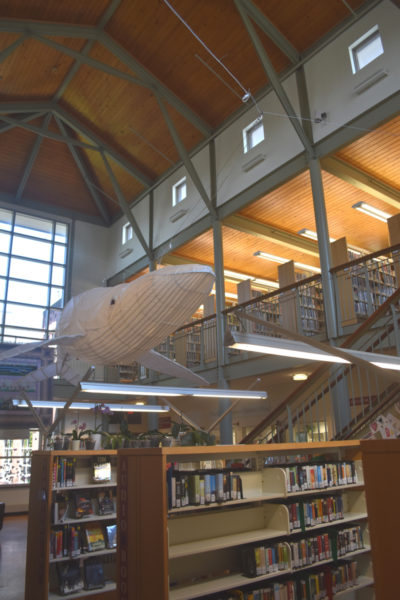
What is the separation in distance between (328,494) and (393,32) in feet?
22.2

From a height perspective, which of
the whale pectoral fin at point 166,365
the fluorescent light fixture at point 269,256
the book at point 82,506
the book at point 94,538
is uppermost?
the fluorescent light fixture at point 269,256

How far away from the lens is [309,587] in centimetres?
400

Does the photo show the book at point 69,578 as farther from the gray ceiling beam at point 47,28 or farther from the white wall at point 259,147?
the gray ceiling beam at point 47,28

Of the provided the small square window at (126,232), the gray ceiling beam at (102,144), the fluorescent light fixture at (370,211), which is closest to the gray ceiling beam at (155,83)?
the gray ceiling beam at (102,144)

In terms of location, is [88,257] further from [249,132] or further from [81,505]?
[81,505]

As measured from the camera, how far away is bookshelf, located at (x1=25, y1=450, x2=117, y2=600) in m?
4.80

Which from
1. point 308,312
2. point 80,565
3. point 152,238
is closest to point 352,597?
point 80,565

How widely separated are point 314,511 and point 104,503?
247 centimetres

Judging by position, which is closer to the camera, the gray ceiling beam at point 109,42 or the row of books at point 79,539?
the row of books at point 79,539

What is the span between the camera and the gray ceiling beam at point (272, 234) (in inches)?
406

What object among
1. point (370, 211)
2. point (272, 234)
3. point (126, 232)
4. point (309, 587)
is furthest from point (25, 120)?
point (309, 587)

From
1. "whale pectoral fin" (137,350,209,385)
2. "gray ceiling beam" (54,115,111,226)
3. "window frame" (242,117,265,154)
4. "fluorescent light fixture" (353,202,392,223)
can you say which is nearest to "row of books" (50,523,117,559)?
"whale pectoral fin" (137,350,209,385)

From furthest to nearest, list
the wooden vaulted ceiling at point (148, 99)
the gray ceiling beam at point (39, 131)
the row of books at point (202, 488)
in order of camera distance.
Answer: the gray ceiling beam at point (39, 131) < the wooden vaulted ceiling at point (148, 99) < the row of books at point (202, 488)

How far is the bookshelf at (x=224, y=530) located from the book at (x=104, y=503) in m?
1.90
